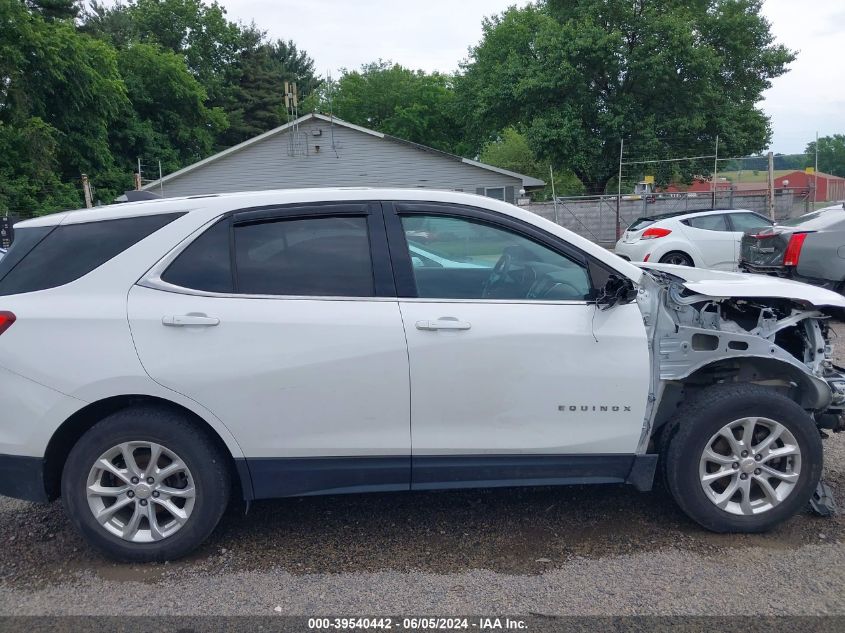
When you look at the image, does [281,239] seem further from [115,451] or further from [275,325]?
[115,451]

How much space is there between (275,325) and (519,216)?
4.47ft

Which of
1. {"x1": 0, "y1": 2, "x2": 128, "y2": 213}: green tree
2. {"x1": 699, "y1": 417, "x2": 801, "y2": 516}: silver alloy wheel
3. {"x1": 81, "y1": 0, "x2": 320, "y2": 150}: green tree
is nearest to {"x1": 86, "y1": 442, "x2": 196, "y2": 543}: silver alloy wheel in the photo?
{"x1": 699, "y1": 417, "x2": 801, "y2": 516}: silver alloy wheel

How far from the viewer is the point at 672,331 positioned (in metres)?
3.61

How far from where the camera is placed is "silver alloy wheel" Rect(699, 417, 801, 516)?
140 inches

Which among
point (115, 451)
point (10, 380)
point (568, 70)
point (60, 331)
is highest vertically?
point (568, 70)

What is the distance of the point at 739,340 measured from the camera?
3646 mm

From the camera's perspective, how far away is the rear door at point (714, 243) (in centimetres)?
1459

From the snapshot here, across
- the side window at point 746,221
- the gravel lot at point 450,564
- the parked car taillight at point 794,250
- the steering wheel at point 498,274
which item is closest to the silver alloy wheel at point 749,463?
the gravel lot at point 450,564

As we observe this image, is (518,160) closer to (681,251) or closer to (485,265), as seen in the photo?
(681,251)

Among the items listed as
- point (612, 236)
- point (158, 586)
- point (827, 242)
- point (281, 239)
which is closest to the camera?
point (158, 586)

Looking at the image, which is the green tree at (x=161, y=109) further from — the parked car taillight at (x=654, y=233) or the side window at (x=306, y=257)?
the side window at (x=306, y=257)

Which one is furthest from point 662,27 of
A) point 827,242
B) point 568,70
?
point 827,242

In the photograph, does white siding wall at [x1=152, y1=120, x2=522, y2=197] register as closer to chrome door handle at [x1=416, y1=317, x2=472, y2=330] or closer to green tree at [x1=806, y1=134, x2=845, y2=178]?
chrome door handle at [x1=416, y1=317, x2=472, y2=330]

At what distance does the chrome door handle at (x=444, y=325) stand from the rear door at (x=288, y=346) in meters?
0.11
